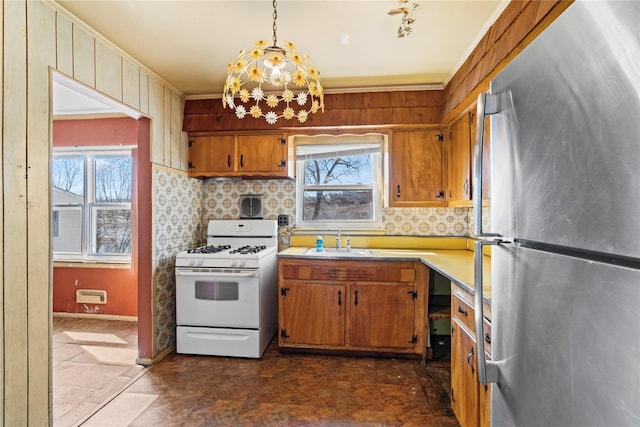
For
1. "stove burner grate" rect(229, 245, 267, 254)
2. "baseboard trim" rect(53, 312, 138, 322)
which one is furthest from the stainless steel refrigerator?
"baseboard trim" rect(53, 312, 138, 322)

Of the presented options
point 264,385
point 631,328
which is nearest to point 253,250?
point 264,385

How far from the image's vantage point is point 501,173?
875 mm

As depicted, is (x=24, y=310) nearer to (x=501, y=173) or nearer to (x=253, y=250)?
(x=253, y=250)

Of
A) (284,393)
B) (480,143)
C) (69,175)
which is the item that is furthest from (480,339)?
(69,175)

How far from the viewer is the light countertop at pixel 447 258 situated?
72.2 inches

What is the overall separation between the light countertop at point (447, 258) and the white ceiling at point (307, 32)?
60.7 inches

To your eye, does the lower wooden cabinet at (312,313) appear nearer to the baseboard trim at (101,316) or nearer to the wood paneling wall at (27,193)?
the wood paneling wall at (27,193)

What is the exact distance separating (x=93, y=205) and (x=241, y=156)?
7.03ft

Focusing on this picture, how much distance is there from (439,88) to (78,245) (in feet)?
14.6

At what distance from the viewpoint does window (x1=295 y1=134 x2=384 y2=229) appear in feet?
11.4

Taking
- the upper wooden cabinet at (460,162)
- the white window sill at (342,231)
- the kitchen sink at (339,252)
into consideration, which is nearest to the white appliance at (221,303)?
the kitchen sink at (339,252)

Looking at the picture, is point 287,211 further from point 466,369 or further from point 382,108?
point 466,369

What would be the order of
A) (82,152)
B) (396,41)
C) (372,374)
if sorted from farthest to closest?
(82,152) → (372,374) → (396,41)

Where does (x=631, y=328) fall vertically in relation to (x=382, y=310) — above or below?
above
